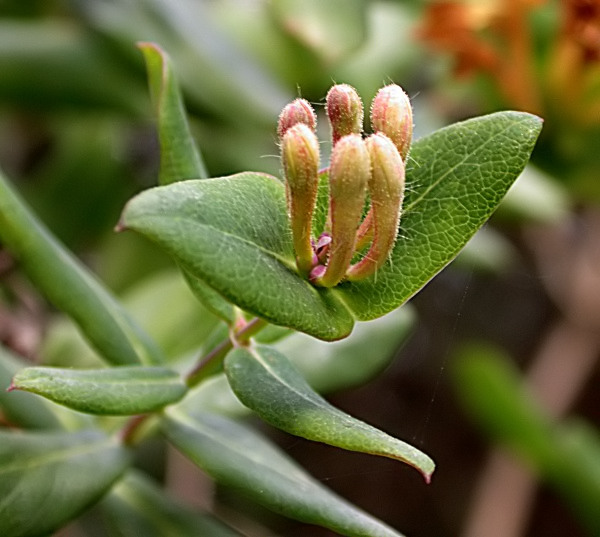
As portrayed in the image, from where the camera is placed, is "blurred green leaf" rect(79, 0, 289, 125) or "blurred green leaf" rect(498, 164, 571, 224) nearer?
"blurred green leaf" rect(79, 0, 289, 125)

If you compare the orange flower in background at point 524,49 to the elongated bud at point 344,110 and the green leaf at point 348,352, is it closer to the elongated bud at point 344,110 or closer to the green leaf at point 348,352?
the green leaf at point 348,352

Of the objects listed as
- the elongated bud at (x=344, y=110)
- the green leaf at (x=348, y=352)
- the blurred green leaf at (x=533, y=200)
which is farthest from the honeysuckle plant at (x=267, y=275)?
the blurred green leaf at (x=533, y=200)

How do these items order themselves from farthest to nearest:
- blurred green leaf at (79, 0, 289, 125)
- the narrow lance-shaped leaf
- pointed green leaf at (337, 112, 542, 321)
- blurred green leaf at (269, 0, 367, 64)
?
1. blurred green leaf at (79, 0, 289, 125)
2. blurred green leaf at (269, 0, 367, 64)
3. the narrow lance-shaped leaf
4. pointed green leaf at (337, 112, 542, 321)

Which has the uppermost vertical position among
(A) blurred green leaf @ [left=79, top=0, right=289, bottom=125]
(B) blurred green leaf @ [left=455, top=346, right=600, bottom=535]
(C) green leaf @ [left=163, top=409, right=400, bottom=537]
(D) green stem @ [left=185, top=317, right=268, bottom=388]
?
(A) blurred green leaf @ [left=79, top=0, right=289, bottom=125]

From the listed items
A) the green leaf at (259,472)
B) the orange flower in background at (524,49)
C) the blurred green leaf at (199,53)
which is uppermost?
the orange flower in background at (524,49)

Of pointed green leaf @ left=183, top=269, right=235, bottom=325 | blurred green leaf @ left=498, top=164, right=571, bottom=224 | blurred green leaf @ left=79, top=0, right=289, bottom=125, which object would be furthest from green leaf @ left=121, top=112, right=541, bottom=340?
blurred green leaf @ left=498, top=164, right=571, bottom=224

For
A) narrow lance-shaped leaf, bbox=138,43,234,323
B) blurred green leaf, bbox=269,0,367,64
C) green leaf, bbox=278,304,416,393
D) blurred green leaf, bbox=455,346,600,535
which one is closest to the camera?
narrow lance-shaped leaf, bbox=138,43,234,323

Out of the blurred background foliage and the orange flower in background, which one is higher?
the orange flower in background

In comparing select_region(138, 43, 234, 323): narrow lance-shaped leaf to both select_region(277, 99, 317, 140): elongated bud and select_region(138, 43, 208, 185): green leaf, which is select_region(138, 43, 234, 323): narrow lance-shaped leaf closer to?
select_region(138, 43, 208, 185): green leaf
